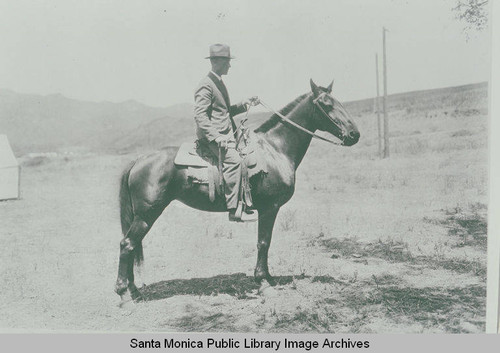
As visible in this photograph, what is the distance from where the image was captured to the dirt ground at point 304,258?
5.20m

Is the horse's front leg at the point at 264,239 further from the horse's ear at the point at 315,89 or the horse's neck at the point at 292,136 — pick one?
the horse's ear at the point at 315,89

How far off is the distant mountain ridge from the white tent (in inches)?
5.7

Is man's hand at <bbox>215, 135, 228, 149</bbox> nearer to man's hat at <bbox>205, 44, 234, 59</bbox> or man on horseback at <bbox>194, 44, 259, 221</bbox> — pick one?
man on horseback at <bbox>194, 44, 259, 221</bbox>

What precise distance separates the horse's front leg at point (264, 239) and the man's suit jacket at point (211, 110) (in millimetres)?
1114

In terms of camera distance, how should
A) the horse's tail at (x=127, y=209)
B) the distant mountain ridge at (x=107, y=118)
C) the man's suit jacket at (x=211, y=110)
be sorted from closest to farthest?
the man's suit jacket at (x=211, y=110), the horse's tail at (x=127, y=209), the distant mountain ridge at (x=107, y=118)

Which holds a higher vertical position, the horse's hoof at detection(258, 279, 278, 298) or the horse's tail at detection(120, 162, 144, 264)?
the horse's tail at detection(120, 162, 144, 264)

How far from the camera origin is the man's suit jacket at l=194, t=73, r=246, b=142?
5.02m

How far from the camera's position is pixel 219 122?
5172 millimetres

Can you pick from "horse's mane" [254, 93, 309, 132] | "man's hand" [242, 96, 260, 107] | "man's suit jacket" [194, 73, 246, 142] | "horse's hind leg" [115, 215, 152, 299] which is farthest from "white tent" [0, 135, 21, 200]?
"horse's mane" [254, 93, 309, 132]

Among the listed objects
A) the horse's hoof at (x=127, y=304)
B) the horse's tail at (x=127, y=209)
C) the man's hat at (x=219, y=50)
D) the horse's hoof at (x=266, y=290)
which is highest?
the man's hat at (x=219, y=50)

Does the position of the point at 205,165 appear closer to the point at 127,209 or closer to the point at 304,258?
the point at 127,209

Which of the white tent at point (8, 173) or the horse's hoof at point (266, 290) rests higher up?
the white tent at point (8, 173)

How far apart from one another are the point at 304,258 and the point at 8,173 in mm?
4840

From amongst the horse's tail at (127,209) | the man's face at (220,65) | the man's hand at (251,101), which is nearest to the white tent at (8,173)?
the horse's tail at (127,209)
